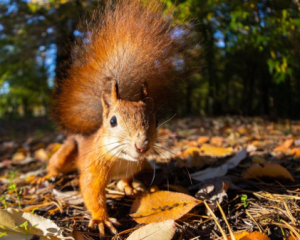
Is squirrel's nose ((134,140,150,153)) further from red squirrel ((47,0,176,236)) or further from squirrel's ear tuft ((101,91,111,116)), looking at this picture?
squirrel's ear tuft ((101,91,111,116))

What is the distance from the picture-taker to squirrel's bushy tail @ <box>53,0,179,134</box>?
5.05 ft

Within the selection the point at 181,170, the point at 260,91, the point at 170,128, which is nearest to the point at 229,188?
the point at 181,170

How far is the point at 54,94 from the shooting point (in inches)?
80.9

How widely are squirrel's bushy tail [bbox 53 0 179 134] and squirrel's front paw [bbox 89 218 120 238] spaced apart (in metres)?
0.70

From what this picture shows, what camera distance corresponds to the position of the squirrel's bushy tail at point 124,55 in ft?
5.05

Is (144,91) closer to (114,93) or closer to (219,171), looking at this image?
(114,93)

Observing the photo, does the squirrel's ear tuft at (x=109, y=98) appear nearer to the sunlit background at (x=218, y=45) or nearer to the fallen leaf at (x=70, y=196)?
the sunlit background at (x=218, y=45)

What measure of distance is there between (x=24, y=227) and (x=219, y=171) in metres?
1.22

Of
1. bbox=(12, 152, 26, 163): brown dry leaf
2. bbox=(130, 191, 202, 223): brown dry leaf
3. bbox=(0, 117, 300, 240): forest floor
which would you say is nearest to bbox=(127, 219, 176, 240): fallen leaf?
bbox=(0, 117, 300, 240): forest floor

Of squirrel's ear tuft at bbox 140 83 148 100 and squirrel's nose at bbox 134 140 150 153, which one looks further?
squirrel's ear tuft at bbox 140 83 148 100

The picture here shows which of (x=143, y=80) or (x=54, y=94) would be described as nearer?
(x=143, y=80)

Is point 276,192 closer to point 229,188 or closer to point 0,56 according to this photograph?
point 229,188

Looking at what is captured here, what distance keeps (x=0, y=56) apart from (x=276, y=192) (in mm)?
5675

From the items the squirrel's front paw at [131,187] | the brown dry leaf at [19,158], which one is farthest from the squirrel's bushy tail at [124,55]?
the brown dry leaf at [19,158]
